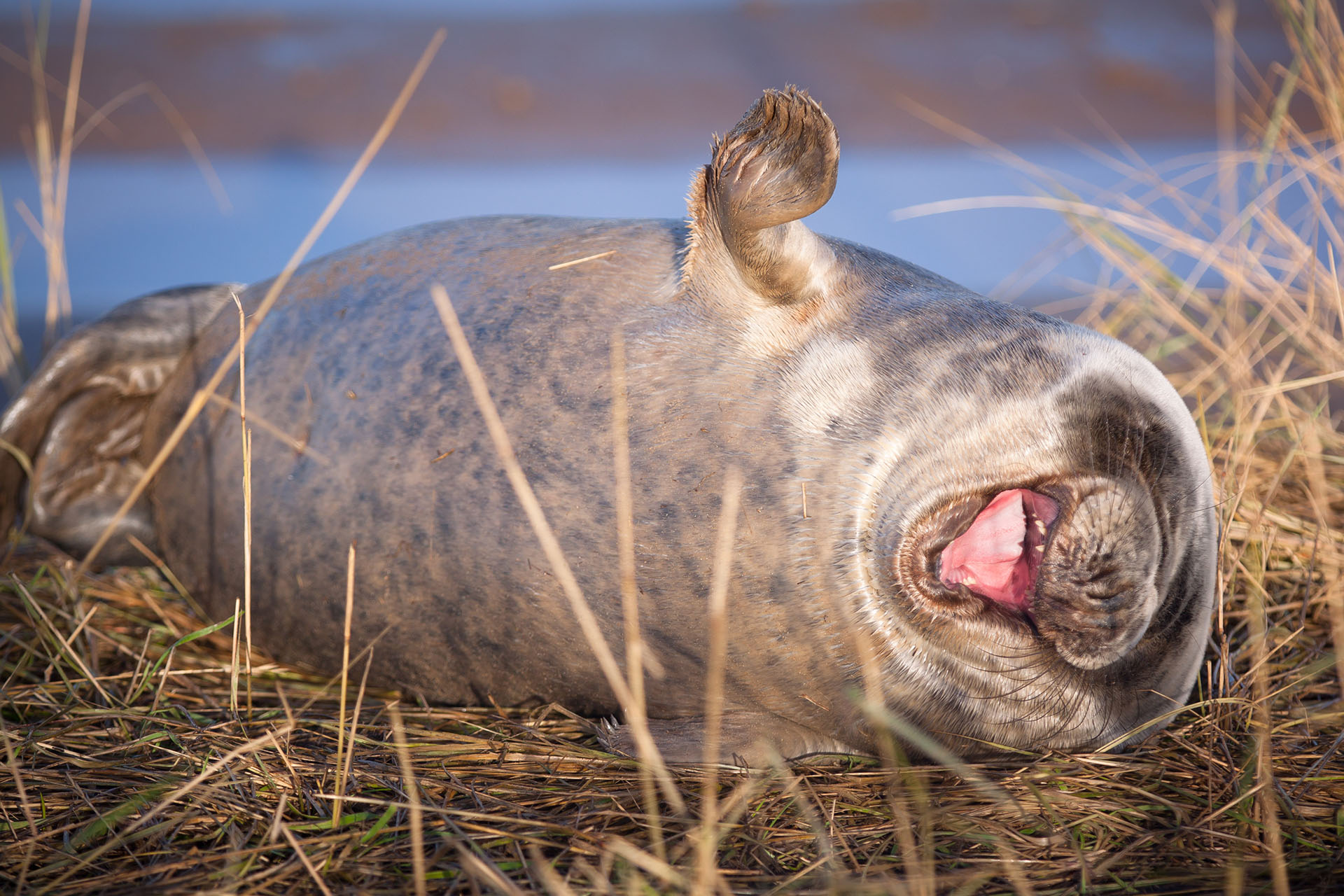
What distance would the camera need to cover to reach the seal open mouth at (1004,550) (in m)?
1.90

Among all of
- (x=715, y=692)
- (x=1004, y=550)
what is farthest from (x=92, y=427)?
(x=1004, y=550)

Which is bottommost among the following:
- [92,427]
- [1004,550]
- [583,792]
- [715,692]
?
[583,792]

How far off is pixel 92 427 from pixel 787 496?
7.17 ft

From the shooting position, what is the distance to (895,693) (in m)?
1.87

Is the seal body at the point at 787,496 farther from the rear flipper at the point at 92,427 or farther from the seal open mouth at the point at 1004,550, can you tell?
the rear flipper at the point at 92,427

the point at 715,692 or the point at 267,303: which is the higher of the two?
the point at 267,303

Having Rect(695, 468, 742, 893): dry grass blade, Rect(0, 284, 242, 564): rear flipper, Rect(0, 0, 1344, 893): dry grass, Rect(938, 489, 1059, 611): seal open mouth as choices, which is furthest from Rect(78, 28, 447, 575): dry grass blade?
Rect(938, 489, 1059, 611): seal open mouth

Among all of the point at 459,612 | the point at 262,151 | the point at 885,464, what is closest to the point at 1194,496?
the point at 885,464

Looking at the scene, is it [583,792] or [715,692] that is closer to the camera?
[715,692]

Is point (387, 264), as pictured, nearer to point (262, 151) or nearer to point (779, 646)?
point (779, 646)

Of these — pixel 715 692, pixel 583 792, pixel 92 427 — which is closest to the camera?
pixel 715 692

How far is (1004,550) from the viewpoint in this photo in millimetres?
1927

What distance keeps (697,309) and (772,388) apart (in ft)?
0.79

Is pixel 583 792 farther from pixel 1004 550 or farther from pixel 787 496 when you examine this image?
pixel 1004 550
